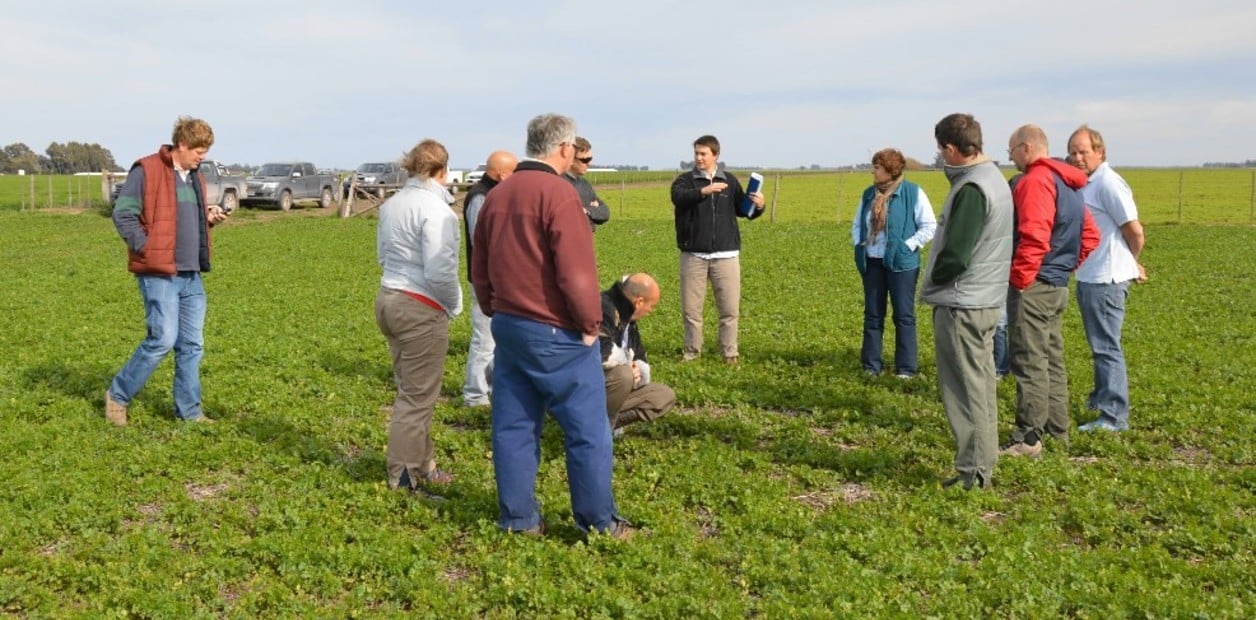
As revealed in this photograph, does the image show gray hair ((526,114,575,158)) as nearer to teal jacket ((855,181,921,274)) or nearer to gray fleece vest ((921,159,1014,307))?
gray fleece vest ((921,159,1014,307))

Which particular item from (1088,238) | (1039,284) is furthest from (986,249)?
(1088,238)

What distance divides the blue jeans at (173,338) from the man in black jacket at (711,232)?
4.17 meters

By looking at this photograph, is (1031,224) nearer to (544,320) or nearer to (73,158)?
(544,320)

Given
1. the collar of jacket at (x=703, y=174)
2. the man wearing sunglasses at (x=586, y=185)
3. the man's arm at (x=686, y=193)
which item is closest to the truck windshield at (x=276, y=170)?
the man's arm at (x=686, y=193)

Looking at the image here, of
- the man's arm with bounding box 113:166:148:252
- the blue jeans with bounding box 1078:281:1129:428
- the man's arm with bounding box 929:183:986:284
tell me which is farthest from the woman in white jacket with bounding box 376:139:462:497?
the blue jeans with bounding box 1078:281:1129:428

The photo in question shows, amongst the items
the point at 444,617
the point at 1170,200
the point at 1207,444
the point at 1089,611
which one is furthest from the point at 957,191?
the point at 1170,200

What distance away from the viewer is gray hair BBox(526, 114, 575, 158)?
459cm

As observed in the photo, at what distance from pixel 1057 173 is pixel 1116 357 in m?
1.64

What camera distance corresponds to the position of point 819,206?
4481cm

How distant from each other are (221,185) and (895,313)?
25883mm

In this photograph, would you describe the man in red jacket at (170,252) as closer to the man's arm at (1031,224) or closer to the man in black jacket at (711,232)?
the man in black jacket at (711,232)

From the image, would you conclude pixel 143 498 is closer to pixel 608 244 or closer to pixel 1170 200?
pixel 608 244

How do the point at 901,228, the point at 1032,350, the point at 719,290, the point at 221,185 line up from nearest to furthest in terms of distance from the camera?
the point at 1032,350
the point at 901,228
the point at 719,290
the point at 221,185

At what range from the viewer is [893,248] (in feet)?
27.3
